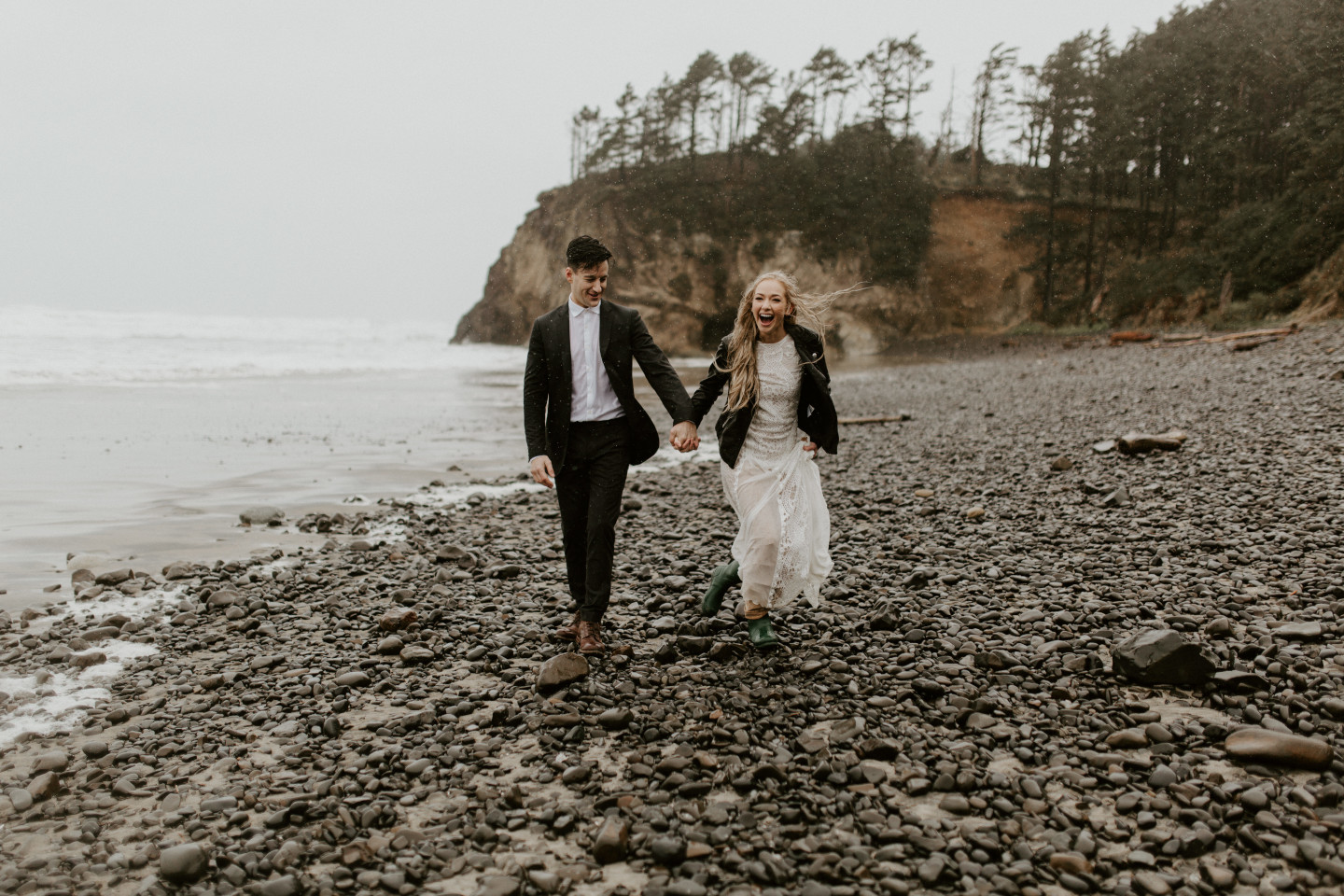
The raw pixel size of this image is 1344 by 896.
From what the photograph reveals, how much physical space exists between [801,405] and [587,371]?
1348 mm

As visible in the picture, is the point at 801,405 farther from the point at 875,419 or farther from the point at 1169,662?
the point at 875,419

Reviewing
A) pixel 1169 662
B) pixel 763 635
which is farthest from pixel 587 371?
pixel 1169 662

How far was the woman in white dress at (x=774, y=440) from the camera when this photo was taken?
462 centimetres

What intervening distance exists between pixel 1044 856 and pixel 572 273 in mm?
3666

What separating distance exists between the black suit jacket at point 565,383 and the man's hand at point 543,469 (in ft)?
0.11

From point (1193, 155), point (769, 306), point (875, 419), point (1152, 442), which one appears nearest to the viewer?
point (769, 306)

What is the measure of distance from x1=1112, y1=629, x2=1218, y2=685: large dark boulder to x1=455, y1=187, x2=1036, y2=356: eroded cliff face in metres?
44.0

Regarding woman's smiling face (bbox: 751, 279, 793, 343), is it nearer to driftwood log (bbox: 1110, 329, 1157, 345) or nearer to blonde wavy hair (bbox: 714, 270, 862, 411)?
blonde wavy hair (bbox: 714, 270, 862, 411)

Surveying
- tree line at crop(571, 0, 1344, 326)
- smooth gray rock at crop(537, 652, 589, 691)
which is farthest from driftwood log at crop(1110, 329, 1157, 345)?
smooth gray rock at crop(537, 652, 589, 691)

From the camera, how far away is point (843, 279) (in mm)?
49719

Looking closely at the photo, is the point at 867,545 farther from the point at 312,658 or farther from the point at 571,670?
the point at 312,658

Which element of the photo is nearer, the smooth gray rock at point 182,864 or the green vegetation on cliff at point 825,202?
the smooth gray rock at point 182,864

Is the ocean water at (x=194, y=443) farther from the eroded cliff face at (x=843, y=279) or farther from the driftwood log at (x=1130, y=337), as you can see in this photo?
the driftwood log at (x=1130, y=337)

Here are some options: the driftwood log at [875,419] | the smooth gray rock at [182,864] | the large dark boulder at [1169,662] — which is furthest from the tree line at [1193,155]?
the smooth gray rock at [182,864]
